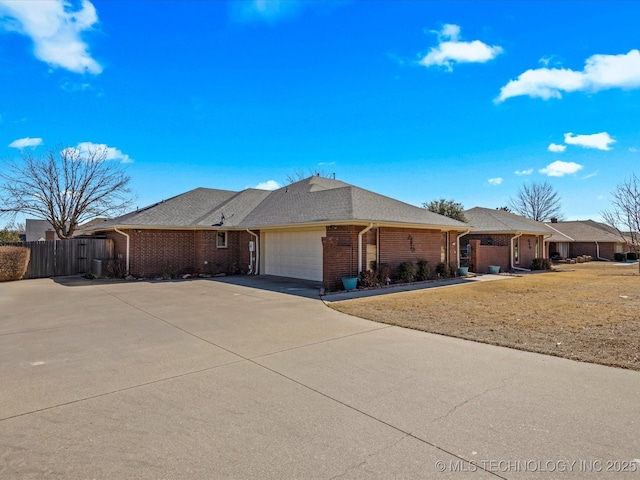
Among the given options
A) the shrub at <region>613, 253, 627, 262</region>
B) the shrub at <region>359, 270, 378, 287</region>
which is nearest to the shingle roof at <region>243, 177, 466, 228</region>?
the shrub at <region>359, 270, 378, 287</region>

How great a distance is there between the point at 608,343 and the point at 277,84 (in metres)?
14.1

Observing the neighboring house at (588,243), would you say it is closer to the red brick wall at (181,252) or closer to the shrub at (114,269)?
the red brick wall at (181,252)

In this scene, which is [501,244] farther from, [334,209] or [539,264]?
[334,209]

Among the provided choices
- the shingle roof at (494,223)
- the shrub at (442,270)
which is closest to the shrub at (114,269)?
the shrub at (442,270)

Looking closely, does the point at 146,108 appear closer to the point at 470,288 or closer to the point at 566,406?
the point at 470,288

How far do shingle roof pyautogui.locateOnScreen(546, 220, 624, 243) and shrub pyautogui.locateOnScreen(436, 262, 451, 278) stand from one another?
24.6 m

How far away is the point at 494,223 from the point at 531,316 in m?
18.0

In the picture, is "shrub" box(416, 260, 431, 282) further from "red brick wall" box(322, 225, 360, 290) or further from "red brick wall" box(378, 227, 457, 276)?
"red brick wall" box(322, 225, 360, 290)

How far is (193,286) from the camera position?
1446 centimetres

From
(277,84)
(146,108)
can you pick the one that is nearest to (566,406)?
(277,84)

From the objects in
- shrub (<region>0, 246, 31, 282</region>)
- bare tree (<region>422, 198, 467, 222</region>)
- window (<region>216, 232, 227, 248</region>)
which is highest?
bare tree (<region>422, 198, 467, 222</region>)

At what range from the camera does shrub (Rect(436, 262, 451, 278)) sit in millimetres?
17047

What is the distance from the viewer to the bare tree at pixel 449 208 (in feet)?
88.4

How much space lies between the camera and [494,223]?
25.0 meters
